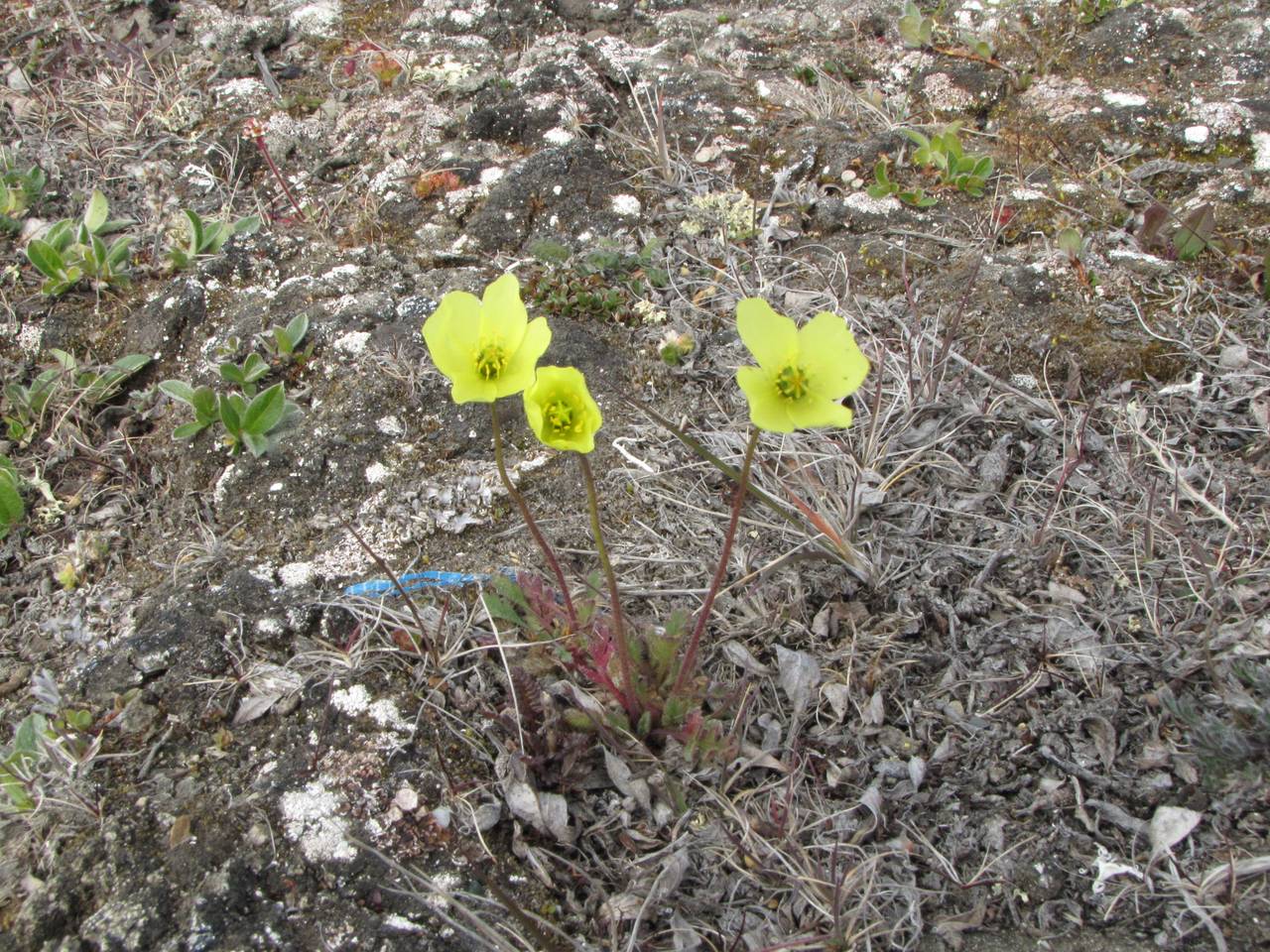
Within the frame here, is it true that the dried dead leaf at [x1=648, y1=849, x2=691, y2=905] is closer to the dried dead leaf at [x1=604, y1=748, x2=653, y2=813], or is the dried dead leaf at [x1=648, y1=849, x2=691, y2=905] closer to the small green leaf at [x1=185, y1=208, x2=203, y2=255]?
the dried dead leaf at [x1=604, y1=748, x2=653, y2=813]

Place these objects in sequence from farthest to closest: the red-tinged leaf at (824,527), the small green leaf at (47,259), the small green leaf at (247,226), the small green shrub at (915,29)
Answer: the small green shrub at (915,29) < the small green leaf at (247,226) < the small green leaf at (47,259) < the red-tinged leaf at (824,527)

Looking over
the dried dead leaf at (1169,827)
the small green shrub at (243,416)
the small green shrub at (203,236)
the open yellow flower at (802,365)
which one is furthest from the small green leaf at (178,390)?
the dried dead leaf at (1169,827)

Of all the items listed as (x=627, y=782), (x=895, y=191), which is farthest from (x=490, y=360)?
(x=895, y=191)

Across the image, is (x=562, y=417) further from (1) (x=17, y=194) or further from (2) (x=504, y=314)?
(1) (x=17, y=194)

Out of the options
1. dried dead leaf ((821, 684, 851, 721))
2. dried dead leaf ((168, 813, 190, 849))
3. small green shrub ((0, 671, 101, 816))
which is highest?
small green shrub ((0, 671, 101, 816))

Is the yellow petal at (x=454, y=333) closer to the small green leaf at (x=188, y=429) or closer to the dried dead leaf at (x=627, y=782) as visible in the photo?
the dried dead leaf at (x=627, y=782)

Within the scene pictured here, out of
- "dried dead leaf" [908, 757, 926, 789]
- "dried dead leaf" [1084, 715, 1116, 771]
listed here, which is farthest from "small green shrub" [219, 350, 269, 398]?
"dried dead leaf" [1084, 715, 1116, 771]

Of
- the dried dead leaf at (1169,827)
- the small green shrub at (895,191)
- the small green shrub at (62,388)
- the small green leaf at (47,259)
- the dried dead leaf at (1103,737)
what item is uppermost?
the small green leaf at (47,259)
